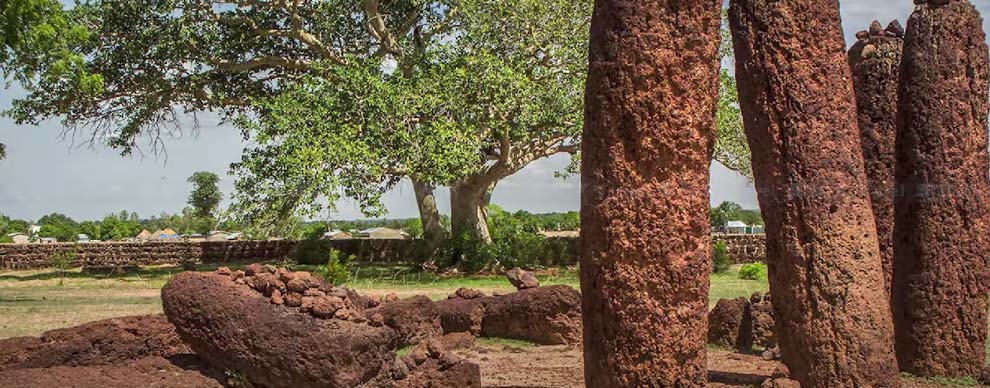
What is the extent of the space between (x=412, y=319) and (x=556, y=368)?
7.53 ft

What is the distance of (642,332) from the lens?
5.32 metres

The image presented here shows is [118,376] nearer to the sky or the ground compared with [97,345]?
nearer to the ground

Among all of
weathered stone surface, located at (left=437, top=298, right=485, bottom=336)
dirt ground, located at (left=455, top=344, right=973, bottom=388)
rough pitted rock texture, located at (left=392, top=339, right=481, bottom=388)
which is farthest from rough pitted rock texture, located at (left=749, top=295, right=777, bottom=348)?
rough pitted rock texture, located at (left=392, top=339, right=481, bottom=388)

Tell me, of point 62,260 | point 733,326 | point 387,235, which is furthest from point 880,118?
point 387,235

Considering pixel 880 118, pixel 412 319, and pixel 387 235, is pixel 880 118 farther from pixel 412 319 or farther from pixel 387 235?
pixel 387 235

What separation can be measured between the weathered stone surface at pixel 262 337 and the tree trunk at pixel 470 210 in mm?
17488

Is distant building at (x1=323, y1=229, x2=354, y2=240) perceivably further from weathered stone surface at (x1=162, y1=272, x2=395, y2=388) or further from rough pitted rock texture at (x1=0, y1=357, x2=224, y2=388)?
rough pitted rock texture at (x1=0, y1=357, x2=224, y2=388)

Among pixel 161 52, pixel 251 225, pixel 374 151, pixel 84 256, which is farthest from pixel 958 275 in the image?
pixel 84 256

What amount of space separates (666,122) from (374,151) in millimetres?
16243

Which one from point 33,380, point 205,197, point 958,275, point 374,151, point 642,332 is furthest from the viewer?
point 205,197

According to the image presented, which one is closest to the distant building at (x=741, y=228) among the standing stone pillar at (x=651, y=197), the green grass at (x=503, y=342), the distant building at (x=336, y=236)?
the distant building at (x=336, y=236)

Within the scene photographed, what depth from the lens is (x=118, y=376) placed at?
6609 millimetres

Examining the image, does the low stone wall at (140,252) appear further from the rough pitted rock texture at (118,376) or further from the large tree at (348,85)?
the rough pitted rock texture at (118,376)

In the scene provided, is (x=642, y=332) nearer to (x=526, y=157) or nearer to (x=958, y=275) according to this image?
(x=958, y=275)
